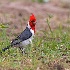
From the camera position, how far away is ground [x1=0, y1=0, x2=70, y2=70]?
12.4m

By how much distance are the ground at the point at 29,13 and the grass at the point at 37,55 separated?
2.25m

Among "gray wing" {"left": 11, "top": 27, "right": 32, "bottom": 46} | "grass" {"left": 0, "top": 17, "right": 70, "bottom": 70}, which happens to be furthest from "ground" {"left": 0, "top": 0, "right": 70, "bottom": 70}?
"gray wing" {"left": 11, "top": 27, "right": 32, "bottom": 46}

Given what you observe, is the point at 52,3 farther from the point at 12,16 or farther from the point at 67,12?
the point at 12,16

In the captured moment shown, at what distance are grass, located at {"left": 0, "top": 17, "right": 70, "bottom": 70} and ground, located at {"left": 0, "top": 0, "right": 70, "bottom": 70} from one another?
225cm

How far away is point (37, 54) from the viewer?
332 inches

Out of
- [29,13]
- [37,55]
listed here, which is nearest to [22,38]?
[37,55]

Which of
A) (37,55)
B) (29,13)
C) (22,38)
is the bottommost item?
(29,13)

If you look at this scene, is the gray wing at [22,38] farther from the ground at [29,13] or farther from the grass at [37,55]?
the ground at [29,13]

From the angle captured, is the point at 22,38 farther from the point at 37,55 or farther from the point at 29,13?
the point at 29,13

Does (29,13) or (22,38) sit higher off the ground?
(22,38)

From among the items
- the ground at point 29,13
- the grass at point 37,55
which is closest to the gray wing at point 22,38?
the grass at point 37,55

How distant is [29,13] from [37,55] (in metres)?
5.76

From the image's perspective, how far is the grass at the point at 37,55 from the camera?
778 cm

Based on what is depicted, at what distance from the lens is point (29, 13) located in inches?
554
